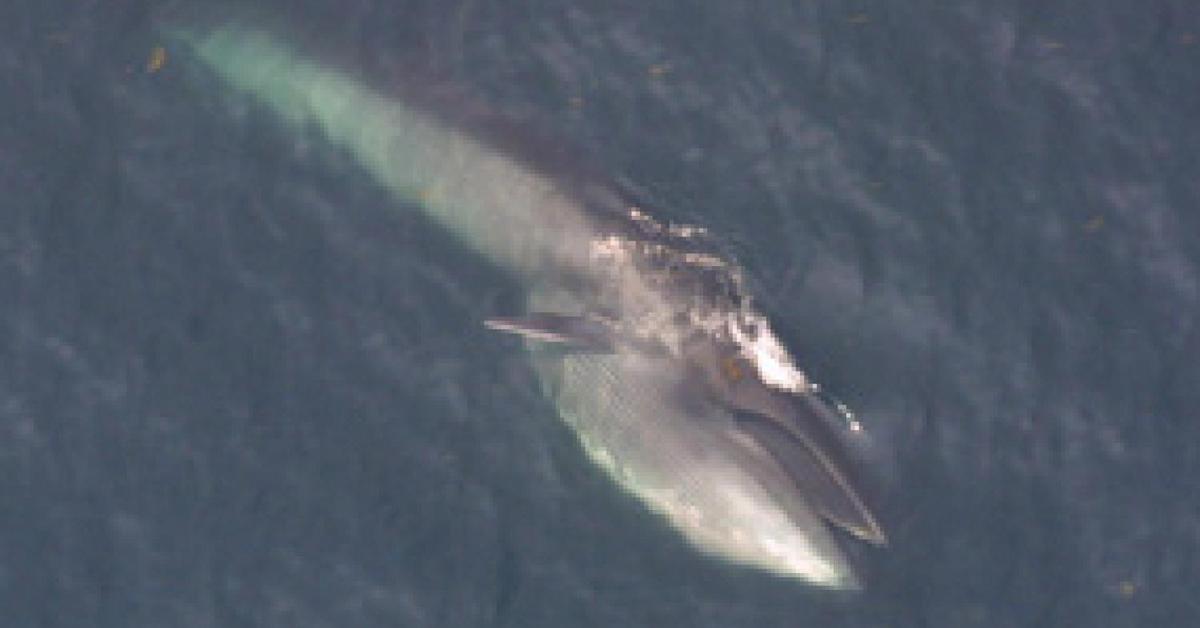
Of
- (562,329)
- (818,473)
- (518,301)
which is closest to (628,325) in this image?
(562,329)

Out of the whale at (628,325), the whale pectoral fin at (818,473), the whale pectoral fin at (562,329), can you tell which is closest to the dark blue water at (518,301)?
the whale at (628,325)

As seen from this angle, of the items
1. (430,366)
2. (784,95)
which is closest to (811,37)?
(784,95)

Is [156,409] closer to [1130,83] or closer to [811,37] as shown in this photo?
[811,37]

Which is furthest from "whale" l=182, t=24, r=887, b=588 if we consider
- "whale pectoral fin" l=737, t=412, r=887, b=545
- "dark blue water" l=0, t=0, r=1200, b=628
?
"dark blue water" l=0, t=0, r=1200, b=628

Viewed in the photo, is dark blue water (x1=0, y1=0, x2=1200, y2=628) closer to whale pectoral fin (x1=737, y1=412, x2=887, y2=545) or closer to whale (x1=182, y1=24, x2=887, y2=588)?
whale (x1=182, y1=24, x2=887, y2=588)

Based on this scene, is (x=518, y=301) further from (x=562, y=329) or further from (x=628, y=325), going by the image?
(x=628, y=325)

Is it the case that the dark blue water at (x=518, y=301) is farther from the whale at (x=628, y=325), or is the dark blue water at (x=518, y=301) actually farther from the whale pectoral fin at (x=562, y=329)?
the whale pectoral fin at (x=562, y=329)
